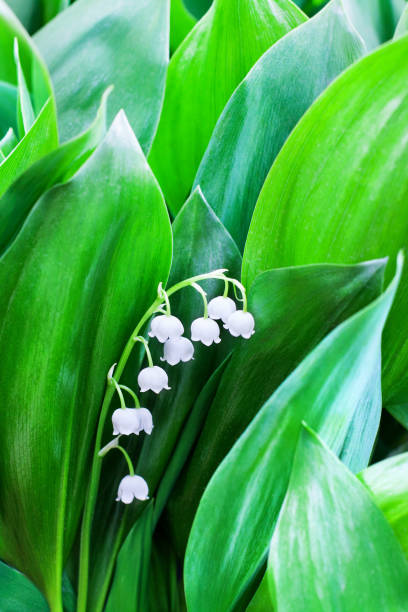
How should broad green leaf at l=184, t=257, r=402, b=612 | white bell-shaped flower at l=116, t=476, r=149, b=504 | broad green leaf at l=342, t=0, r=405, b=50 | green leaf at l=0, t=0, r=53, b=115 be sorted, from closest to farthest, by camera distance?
broad green leaf at l=184, t=257, r=402, b=612 < white bell-shaped flower at l=116, t=476, r=149, b=504 < green leaf at l=0, t=0, r=53, b=115 < broad green leaf at l=342, t=0, r=405, b=50

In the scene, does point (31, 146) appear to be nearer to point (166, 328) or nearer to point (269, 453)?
point (166, 328)

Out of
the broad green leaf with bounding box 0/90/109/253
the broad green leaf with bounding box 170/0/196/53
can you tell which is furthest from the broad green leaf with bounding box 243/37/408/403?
the broad green leaf with bounding box 170/0/196/53

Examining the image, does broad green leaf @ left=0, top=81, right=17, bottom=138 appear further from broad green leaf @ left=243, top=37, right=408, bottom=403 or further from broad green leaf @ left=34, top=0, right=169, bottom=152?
broad green leaf @ left=243, top=37, right=408, bottom=403

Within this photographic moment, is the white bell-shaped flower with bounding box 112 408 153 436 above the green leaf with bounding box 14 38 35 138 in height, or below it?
below

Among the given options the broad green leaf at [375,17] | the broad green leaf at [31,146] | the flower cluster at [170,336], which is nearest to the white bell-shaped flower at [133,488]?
the flower cluster at [170,336]

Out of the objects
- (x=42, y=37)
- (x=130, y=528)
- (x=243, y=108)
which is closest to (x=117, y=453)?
(x=130, y=528)

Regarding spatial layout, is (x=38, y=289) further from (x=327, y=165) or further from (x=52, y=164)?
(x=327, y=165)

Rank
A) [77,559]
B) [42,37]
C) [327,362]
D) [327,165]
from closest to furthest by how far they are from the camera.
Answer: [327,362]
[327,165]
[77,559]
[42,37]
